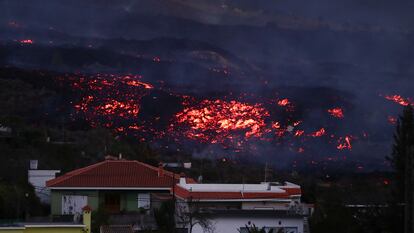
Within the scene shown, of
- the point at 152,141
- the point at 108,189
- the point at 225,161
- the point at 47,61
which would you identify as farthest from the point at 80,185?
the point at 47,61

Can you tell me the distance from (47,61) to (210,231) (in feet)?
140

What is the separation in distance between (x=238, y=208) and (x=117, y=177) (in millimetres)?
6481

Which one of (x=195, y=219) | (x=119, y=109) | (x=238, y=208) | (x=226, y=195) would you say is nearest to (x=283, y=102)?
(x=119, y=109)

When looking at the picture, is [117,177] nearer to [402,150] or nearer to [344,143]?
[402,150]

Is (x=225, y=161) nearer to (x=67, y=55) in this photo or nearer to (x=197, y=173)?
(x=197, y=173)

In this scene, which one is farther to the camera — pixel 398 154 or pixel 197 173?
pixel 197 173

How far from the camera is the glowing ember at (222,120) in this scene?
54.2 meters

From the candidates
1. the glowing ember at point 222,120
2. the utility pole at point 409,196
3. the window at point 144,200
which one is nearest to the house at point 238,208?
the window at point 144,200

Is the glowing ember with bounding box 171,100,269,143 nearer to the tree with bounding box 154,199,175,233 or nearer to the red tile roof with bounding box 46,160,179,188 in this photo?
the red tile roof with bounding box 46,160,179,188

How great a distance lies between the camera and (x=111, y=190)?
30875 millimetres

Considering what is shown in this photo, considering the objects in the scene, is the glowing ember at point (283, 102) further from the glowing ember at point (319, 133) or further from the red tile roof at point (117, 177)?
the red tile roof at point (117, 177)

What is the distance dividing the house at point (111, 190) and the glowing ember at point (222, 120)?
2133 cm

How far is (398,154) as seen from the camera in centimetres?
2464

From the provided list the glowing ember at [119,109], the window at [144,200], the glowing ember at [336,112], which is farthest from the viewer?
the glowing ember at [336,112]
